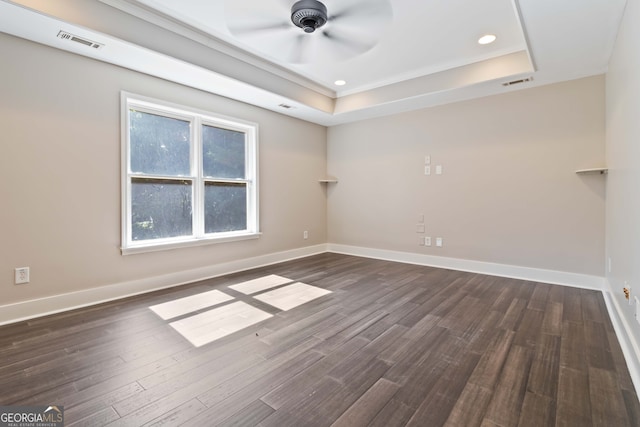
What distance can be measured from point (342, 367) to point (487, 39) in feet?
11.5

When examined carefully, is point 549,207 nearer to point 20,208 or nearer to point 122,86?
point 122,86

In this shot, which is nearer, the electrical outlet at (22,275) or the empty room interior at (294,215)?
the empty room interior at (294,215)

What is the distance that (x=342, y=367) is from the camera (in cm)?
186

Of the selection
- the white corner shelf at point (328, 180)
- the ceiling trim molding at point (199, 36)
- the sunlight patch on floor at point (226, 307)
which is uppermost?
the ceiling trim molding at point (199, 36)

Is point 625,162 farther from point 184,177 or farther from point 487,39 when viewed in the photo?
point 184,177

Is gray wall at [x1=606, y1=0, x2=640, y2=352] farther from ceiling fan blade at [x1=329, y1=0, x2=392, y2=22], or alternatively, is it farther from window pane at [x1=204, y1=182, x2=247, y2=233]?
window pane at [x1=204, y1=182, x2=247, y2=233]

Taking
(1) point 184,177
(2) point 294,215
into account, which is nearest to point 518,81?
(2) point 294,215

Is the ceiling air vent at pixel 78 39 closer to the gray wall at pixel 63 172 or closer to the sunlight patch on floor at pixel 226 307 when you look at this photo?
the gray wall at pixel 63 172

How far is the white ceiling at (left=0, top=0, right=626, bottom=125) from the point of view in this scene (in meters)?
2.24

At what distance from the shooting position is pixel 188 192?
381cm

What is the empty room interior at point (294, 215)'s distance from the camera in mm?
1700

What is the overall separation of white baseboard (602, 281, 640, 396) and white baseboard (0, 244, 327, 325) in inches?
156

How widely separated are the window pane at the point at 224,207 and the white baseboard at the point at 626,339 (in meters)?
4.14

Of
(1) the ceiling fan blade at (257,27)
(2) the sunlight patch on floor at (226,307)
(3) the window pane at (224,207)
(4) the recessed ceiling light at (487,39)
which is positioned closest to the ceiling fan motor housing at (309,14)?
(1) the ceiling fan blade at (257,27)
